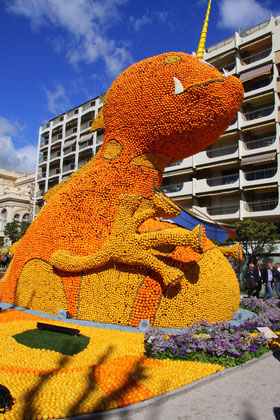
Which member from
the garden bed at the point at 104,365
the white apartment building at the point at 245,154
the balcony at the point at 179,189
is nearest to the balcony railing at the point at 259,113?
Result: the white apartment building at the point at 245,154

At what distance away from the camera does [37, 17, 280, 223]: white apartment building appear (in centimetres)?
2664

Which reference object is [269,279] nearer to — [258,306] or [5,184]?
[258,306]

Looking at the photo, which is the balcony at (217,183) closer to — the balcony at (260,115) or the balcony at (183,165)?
the balcony at (183,165)

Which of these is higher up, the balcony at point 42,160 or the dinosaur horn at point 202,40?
the balcony at point 42,160

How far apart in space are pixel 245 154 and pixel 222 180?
10.4 ft

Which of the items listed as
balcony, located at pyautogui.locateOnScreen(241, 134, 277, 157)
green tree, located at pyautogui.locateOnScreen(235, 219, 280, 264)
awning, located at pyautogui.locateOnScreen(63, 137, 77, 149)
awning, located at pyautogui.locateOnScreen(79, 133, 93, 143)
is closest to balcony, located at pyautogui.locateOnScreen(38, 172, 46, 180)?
awning, located at pyautogui.locateOnScreen(63, 137, 77, 149)

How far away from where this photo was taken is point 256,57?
2959cm

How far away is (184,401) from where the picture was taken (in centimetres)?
308

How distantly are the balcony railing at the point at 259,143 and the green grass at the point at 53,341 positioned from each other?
2634 cm

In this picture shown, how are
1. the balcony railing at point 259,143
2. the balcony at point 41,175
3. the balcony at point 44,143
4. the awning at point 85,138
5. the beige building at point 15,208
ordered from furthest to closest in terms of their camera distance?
the balcony at point 44,143
the balcony at point 41,175
the beige building at point 15,208
the awning at point 85,138
the balcony railing at point 259,143

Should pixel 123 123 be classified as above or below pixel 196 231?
above

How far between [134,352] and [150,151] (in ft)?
11.3

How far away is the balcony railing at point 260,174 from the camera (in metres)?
26.4

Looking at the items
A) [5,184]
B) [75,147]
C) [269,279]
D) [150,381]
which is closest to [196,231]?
[150,381]
